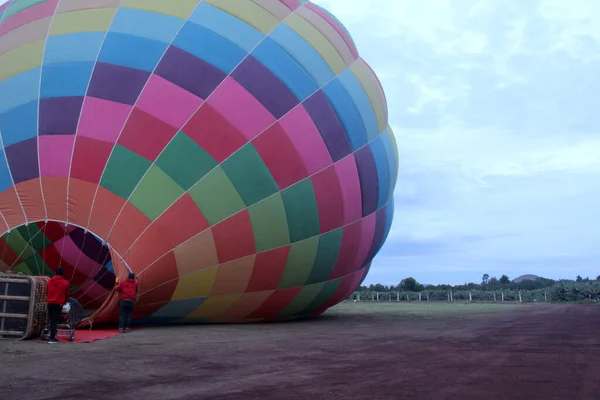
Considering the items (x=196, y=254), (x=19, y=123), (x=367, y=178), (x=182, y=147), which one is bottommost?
(x=196, y=254)

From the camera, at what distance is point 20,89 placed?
27.1 ft

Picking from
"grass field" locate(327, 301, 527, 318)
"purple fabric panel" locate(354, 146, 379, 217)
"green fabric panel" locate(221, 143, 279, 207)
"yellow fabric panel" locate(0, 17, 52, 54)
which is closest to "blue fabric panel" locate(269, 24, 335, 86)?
"purple fabric panel" locate(354, 146, 379, 217)

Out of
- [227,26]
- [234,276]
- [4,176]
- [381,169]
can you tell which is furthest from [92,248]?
[381,169]

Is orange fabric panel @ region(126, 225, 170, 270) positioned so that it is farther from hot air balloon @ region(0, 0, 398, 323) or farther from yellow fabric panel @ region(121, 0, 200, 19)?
yellow fabric panel @ region(121, 0, 200, 19)

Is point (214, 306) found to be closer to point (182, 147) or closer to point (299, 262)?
point (299, 262)

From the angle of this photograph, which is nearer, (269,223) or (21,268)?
(269,223)

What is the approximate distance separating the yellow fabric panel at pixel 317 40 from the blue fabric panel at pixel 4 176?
193 inches

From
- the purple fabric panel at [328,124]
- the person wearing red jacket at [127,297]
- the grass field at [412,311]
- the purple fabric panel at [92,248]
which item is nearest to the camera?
the person wearing red jacket at [127,297]

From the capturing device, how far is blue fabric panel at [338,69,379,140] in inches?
396

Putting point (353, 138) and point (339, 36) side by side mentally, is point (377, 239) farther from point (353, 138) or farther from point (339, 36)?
point (339, 36)

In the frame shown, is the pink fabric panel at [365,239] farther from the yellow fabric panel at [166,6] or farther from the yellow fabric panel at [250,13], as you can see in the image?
the yellow fabric panel at [166,6]

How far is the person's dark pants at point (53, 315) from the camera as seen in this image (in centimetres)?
666

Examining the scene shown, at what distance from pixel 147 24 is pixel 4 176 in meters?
3.04

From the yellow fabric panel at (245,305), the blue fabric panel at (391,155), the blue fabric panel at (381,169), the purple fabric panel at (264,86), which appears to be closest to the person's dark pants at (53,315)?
the yellow fabric panel at (245,305)
